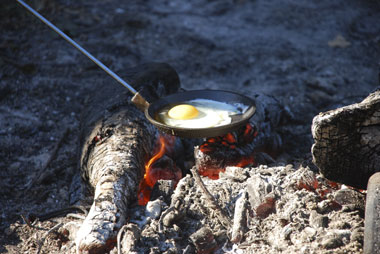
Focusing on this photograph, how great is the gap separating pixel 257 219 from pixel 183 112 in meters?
0.99

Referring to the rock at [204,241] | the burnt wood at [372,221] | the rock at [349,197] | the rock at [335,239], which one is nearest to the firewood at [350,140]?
the rock at [349,197]

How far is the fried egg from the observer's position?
2811 millimetres

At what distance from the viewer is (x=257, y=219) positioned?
2.25 m

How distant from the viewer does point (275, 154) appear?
3.57m

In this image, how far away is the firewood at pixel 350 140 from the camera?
1902mm

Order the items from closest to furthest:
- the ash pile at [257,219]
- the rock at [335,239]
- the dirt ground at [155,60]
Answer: the rock at [335,239]
the ash pile at [257,219]
the dirt ground at [155,60]

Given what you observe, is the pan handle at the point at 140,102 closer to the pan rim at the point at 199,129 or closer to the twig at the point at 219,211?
the pan rim at the point at 199,129

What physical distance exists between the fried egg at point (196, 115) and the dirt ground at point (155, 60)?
2.37 feet

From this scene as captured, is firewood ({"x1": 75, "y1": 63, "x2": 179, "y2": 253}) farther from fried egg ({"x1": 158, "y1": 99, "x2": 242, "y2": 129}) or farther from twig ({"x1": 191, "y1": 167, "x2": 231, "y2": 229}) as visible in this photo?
twig ({"x1": 191, "y1": 167, "x2": 231, "y2": 229})

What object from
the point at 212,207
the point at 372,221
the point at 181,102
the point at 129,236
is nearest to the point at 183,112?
the point at 181,102

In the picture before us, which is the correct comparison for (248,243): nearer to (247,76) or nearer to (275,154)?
(275,154)

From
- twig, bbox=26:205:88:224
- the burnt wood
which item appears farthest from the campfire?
twig, bbox=26:205:88:224

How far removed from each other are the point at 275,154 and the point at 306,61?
251cm

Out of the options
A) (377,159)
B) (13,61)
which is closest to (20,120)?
(13,61)
